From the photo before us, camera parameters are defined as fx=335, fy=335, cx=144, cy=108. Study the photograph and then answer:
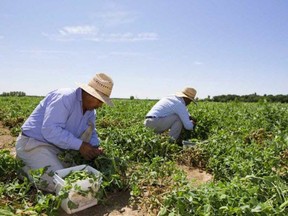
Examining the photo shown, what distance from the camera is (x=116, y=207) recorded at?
10.8 ft

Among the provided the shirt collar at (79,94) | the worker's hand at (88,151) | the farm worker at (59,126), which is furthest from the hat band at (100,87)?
the worker's hand at (88,151)

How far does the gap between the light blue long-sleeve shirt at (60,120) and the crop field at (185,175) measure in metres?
0.30

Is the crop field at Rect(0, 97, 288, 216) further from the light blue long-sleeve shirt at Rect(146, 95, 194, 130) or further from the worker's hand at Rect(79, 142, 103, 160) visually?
the light blue long-sleeve shirt at Rect(146, 95, 194, 130)

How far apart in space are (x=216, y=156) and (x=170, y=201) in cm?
145

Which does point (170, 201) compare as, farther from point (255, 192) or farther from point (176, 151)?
point (176, 151)

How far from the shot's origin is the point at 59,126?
3.55 meters

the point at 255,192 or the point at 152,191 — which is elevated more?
the point at 255,192

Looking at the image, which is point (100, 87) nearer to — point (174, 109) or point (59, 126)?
point (59, 126)

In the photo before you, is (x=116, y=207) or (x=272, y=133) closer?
(x=116, y=207)

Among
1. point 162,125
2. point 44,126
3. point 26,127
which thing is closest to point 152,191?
point 44,126

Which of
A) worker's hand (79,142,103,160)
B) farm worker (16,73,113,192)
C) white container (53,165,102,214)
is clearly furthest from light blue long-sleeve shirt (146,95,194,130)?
white container (53,165,102,214)

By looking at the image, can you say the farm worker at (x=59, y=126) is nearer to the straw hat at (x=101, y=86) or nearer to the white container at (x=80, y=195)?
the straw hat at (x=101, y=86)

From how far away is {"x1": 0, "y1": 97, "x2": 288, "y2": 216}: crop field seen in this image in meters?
2.59

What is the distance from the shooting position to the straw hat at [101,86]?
356 centimetres
